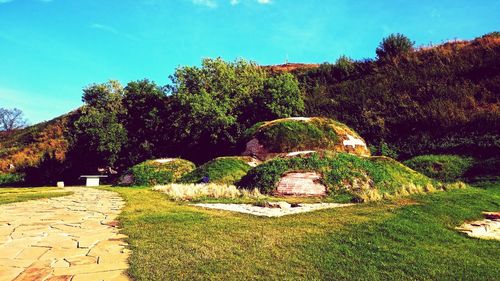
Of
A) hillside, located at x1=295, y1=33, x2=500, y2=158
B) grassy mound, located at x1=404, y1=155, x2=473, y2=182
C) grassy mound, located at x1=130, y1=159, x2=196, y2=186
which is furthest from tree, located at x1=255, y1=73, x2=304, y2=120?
grassy mound, located at x1=404, y1=155, x2=473, y2=182

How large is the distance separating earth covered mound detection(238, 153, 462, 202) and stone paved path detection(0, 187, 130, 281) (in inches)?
216

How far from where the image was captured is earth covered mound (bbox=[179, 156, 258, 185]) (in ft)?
50.9

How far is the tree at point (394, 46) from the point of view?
32.0 metres

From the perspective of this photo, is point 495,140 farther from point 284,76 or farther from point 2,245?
point 2,245

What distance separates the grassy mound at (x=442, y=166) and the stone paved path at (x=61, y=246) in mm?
14336

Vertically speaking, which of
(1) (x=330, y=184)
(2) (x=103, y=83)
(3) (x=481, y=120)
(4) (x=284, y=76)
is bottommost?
(1) (x=330, y=184)

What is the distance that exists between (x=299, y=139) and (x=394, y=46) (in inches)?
767

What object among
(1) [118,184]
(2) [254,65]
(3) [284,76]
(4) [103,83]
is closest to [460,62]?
(3) [284,76]

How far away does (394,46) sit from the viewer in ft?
107

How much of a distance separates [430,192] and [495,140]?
9.80 m

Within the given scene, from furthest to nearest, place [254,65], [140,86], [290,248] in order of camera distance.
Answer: [254,65] → [140,86] → [290,248]

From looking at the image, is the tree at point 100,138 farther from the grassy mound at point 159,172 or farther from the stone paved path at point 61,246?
the stone paved path at point 61,246

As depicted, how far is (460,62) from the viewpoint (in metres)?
26.2

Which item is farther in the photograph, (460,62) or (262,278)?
(460,62)
